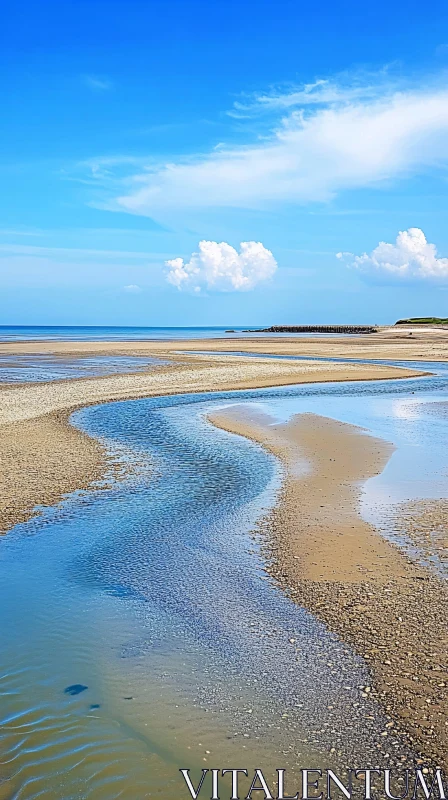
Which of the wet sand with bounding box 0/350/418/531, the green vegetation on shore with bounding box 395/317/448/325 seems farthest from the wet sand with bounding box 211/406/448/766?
the green vegetation on shore with bounding box 395/317/448/325

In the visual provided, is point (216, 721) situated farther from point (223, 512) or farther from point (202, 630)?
point (223, 512)

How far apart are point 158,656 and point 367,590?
Result: 280 centimetres

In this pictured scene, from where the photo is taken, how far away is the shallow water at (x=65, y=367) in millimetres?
36500

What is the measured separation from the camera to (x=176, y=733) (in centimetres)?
529

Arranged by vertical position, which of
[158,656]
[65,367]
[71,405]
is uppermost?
[65,367]

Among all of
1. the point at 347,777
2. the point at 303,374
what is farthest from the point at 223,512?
the point at 303,374

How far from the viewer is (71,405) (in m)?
24.7

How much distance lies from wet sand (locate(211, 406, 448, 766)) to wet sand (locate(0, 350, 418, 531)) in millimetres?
4536

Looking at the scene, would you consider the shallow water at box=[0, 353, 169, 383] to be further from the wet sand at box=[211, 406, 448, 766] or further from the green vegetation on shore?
the green vegetation on shore

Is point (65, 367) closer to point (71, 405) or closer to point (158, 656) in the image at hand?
point (71, 405)

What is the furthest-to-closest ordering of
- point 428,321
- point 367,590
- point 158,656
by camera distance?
point 428,321, point 367,590, point 158,656

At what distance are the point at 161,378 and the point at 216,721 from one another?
30113 millimetres

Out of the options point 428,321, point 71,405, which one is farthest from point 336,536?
point 428,321

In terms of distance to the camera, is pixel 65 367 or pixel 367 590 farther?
pixel 65 367
